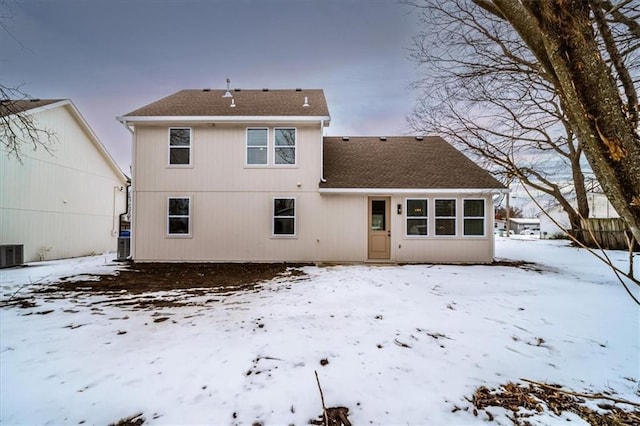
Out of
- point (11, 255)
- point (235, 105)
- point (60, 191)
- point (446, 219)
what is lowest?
point (11, 255)

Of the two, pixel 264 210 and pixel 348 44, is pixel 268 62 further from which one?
pixel 264 210

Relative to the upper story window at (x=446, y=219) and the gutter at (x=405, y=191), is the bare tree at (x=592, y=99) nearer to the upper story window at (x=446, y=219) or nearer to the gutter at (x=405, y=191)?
the gutter at (x=405, y=191)

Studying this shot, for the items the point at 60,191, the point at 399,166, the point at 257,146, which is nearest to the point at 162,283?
the point at 257,146

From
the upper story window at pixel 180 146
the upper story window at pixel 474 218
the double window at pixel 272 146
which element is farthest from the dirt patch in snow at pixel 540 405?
the upper story window at pixel 180 146

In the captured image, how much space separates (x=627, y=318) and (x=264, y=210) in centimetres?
878

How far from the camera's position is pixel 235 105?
409 inches

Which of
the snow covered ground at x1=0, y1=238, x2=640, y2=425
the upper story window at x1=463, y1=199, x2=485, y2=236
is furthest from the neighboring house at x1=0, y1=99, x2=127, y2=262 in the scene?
the upper story window at x1=463, y1=199, x2=485, y2=236

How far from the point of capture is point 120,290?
6.12 m

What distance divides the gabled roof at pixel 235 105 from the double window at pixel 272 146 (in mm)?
590

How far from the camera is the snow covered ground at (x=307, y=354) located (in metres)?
2.38

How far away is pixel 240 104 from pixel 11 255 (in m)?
9.31

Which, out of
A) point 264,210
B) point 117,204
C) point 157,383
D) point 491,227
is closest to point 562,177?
point 491,227

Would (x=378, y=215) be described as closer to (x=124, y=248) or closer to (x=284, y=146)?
(x=284, y=146)

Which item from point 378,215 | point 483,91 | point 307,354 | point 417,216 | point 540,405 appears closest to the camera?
point 540,405
